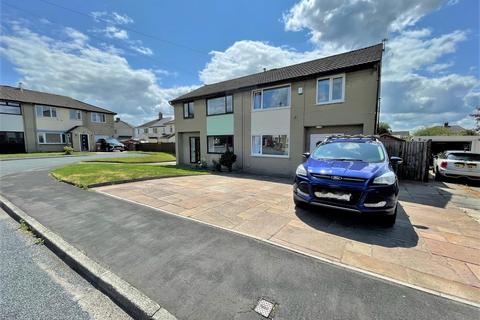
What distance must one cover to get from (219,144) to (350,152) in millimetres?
10277

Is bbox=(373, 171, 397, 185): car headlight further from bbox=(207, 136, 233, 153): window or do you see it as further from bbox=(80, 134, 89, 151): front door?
bbox=(80, 134, 89, 151): front door

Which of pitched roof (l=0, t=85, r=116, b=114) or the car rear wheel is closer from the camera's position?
the car rear wheel

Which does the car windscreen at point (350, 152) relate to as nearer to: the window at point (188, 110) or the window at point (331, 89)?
the window at point (331, 89)

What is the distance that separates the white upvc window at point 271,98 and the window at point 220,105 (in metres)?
1.87

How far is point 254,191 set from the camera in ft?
24.6

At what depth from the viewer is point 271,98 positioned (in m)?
12.0

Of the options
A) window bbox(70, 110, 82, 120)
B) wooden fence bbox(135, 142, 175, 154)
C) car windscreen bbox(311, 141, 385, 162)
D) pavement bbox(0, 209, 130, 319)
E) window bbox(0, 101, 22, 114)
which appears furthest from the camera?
wooden fence bbox(135, 142, 175, 154)

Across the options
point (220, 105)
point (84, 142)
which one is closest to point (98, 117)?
point (84, 142)

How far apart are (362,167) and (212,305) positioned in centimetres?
387

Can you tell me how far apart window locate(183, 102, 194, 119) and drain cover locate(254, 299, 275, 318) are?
15203mm

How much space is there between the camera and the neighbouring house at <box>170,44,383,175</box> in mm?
9297

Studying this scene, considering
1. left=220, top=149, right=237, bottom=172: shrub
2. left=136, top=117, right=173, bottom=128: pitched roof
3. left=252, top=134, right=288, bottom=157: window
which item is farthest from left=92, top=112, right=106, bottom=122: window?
left=252, top=134, right=288, bottom=157: window

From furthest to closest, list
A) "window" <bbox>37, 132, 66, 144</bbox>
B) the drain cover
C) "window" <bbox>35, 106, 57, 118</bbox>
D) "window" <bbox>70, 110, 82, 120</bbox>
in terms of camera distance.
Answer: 1. "window" <bbox>70, 110, 82, 120</bbox>
2. "window" <bbox>37, 132, 66, 144</bbox>
3. "window" <bbox>35, 106, 57, 118</bbox>
4. the drain cover

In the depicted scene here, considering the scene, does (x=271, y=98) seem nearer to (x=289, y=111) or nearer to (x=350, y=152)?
(x=289, y=111)
